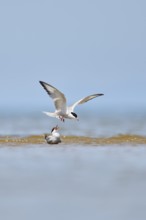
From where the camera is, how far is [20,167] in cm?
2072

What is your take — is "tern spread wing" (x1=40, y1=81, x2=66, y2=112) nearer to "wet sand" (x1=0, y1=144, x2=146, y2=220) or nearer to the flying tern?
the flying tern

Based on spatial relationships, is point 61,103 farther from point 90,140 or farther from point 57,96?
point 90,140

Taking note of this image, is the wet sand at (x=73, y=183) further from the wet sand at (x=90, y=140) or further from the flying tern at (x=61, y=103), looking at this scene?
the wet sand at (x=90, y=140)

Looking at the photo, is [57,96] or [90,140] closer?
[57,96]

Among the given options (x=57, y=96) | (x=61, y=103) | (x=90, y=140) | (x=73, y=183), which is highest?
(x=57, y=96)

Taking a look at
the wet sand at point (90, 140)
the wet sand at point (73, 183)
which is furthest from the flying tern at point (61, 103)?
the wet sand at point (73, 183)

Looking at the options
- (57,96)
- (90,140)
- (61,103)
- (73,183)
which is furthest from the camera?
(90,140)

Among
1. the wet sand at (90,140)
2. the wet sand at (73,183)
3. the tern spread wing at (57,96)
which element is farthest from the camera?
the wet sand at (90,140)

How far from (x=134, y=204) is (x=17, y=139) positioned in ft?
48.6

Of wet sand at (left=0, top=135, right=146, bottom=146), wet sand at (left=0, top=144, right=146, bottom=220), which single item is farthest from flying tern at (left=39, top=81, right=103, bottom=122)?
wet sand at (left=0, top=144, right=146, bottom=220)

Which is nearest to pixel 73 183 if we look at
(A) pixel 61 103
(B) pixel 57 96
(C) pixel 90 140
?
(B) pixel 57 96

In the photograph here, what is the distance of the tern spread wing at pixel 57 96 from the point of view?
26031 millimetres

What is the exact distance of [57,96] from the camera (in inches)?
1053

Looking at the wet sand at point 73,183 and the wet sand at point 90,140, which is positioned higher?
the wet sand at point 90,140
